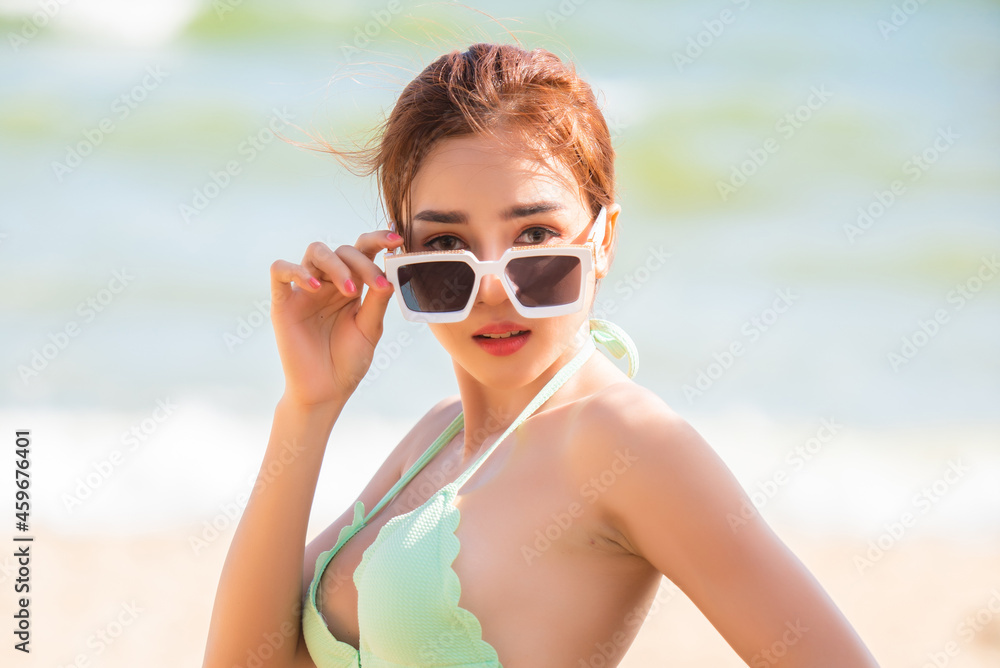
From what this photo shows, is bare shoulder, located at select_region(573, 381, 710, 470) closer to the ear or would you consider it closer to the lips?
the lips

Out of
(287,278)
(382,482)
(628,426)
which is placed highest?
(287,278)

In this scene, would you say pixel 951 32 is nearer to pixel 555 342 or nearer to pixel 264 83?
pixel 264 83

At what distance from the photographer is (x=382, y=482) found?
2818 mm

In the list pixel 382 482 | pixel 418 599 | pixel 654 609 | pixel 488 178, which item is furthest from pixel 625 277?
pixel 418 599

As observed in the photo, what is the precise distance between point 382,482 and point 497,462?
691mm

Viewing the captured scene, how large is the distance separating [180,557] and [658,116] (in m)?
10.8

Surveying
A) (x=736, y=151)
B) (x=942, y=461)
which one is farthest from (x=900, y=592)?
(x=736, y=151)

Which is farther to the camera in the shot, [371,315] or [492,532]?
[371,315]

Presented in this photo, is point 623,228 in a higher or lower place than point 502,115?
higher

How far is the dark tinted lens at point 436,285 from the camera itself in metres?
2.22

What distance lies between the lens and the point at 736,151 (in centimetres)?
1509

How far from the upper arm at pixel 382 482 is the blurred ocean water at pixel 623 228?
18.2ft

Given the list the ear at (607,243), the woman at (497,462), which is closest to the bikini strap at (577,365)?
the woman at (497,462)

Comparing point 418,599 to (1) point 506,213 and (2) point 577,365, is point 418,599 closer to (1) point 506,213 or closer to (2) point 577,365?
(2) point 577,365
